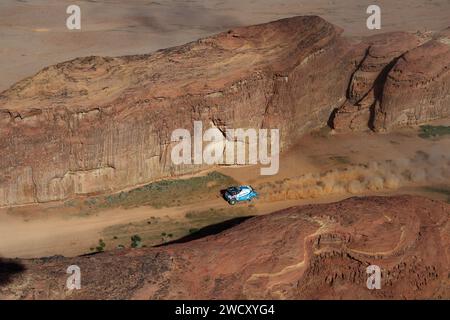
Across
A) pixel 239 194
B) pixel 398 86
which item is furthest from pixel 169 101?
pixel 398 86

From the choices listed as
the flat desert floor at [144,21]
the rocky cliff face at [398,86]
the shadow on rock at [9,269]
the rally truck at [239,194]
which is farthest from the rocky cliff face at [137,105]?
the flat desert floor at [144,21]

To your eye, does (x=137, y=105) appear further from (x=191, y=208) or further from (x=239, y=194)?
(x=239, y=194)

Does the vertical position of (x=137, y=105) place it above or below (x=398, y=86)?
below

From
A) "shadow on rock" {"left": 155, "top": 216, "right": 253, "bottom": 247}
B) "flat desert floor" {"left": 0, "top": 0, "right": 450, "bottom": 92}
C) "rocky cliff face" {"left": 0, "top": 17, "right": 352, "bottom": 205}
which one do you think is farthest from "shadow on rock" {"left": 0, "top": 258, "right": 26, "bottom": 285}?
"flat desert floor" {"left": 0, "top": 0, "right": 450, "bottom": 92}

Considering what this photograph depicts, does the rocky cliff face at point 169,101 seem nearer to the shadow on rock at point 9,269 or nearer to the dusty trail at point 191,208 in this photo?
the dusty trail at point 191,208

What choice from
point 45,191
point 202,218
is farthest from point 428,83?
point 45,191

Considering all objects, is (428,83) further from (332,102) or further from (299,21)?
(299,21)
